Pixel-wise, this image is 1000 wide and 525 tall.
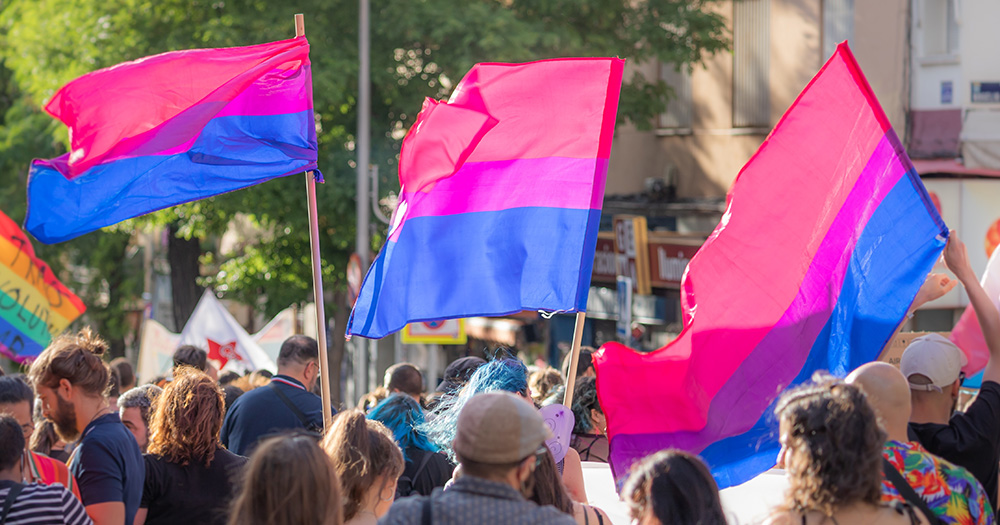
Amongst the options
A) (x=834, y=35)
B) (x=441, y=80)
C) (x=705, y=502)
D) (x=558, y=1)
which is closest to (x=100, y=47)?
(x=441, y=80)

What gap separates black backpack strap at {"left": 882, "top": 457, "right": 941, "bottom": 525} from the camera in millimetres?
3721

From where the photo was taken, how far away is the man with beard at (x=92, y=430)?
14.5 ft

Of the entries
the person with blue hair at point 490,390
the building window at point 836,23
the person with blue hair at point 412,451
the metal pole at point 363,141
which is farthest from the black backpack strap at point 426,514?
the building window at point 836,23

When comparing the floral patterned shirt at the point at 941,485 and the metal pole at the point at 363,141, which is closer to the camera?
the floral patterned shirt at the point at 941,485

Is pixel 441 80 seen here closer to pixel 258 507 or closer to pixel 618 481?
pixel 618 481

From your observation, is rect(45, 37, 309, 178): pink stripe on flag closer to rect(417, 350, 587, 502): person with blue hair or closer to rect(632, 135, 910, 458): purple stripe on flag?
rect(417, 350, 587, 502): person with blue hair

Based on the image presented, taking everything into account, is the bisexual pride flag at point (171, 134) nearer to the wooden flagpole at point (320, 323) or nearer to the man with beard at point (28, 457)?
the wooden flagpole at point (320, 323)

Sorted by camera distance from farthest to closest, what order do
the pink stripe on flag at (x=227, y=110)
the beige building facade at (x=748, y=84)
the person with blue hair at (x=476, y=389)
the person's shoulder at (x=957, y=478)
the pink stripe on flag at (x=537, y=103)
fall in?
the beige building facade at (x=748, y=84) → the pink stripe on flag at (x=227, y=110) → the pink stripe on flag at (x=537, y=103) → the person with blue hair at (x=476, y=389) → the person's shoulder at (x=957, y=478)

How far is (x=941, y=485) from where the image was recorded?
3811 millimetres

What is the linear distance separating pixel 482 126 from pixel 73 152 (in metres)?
2.23

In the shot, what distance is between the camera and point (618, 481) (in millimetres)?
4809

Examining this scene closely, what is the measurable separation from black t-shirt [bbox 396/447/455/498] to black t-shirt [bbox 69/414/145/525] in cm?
122

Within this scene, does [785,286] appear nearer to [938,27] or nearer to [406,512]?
[406,512]

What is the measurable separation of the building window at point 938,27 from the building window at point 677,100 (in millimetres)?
4830
